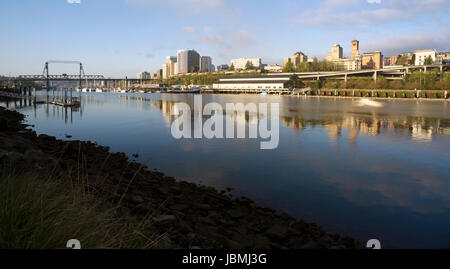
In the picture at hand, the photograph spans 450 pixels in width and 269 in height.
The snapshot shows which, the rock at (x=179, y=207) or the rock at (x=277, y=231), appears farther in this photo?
the rock at (x=179, y=207)

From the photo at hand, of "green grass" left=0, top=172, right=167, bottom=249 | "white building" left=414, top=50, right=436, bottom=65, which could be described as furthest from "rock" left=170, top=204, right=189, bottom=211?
"white building" left=414, top=50, right=436, bottom=65

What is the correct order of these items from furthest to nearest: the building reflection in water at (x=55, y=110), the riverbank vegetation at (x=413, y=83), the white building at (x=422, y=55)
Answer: the white building at (x=422, y=55)
the riverbank vegetation at (x=413, y=83)
the building reflection in water at (x=55, y=110)

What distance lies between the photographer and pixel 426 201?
820 centimetres

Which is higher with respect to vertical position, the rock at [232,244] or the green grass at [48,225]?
the green grass at [48,225]

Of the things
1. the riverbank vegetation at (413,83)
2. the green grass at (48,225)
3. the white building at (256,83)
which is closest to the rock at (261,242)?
the green grass at (48,225)

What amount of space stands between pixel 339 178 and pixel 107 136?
13611 mm

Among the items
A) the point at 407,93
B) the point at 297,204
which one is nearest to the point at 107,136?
the point at 297,204

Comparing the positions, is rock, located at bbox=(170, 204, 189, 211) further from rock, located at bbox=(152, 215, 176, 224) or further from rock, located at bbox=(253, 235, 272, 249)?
rock, located at bbox=(253, 235, 272, 249)

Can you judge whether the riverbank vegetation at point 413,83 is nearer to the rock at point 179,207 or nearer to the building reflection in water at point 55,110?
the building reflection in water at point 55,110

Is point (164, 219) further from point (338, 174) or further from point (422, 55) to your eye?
point (422, 55)

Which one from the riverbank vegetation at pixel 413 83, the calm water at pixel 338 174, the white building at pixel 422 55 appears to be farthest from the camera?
the white building at pixel 422 55

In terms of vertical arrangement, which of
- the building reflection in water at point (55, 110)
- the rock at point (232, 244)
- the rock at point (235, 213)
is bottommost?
the rock at point (235, 213)

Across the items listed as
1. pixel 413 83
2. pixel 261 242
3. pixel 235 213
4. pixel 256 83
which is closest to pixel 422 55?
pixel 256 83

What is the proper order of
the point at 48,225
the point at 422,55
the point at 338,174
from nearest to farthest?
the point at 48,225 < the point at 338,174 < the point at 422,55
